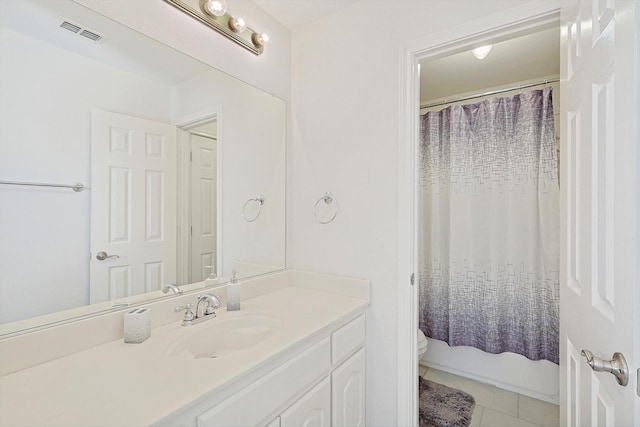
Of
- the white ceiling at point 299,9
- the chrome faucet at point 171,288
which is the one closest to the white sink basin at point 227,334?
the chrome faucet at point 171,288

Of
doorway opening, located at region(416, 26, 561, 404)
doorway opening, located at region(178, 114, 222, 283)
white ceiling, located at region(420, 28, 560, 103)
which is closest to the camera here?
doorway opening, located at region(178, 114, 222, 283)

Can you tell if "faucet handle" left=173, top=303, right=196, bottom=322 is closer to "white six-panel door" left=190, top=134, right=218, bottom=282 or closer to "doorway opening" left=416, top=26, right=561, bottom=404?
"white six-panel door" left=190, top=134, right=218, bottom=282

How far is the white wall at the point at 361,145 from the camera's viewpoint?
1.50 meters

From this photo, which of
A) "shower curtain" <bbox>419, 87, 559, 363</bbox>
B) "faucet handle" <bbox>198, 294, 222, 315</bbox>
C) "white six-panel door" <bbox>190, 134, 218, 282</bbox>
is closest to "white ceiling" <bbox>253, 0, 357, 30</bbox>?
"white six-panel door" <bbox>190, 134, 218, 282</bbox>

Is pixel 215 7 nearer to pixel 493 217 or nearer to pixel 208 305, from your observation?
pixel 208 305

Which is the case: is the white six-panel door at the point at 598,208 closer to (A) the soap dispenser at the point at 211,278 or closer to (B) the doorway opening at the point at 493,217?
(B) the doorway opening at the point at 493,217

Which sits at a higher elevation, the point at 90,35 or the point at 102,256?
the point at 90,35

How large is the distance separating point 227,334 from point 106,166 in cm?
82

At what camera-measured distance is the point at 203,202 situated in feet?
4.82

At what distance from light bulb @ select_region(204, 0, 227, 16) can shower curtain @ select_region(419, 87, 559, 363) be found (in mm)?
1796

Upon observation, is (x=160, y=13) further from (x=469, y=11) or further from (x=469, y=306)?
(x=469, y=306)

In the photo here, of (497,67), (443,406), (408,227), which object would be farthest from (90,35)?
(443,406)

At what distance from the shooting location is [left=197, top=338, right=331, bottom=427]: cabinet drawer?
2.62ft

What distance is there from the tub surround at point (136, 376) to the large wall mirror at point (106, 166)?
13cm
